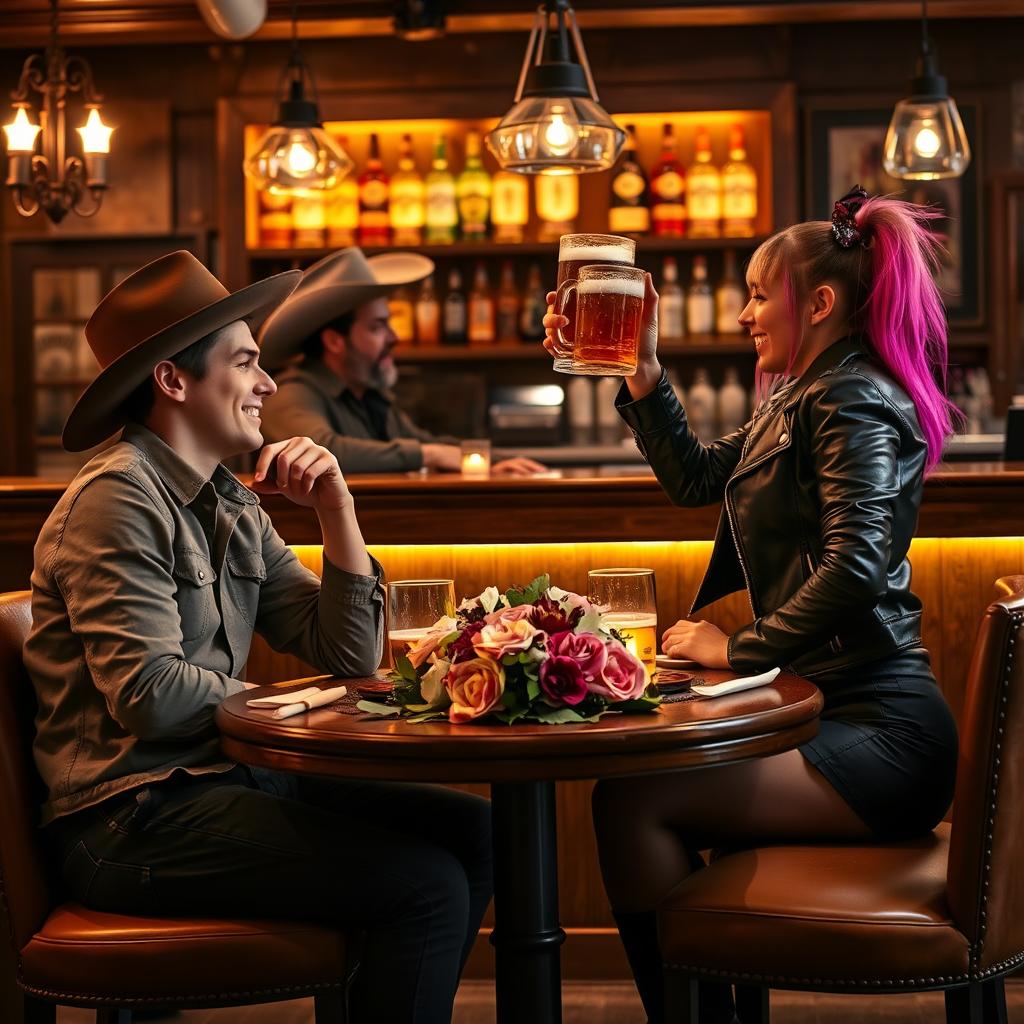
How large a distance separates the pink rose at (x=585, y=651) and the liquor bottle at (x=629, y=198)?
4125 millimetres

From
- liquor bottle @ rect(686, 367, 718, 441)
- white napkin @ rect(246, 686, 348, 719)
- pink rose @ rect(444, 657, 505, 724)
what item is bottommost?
white napkin @ rect(246, 686, 348, 719)

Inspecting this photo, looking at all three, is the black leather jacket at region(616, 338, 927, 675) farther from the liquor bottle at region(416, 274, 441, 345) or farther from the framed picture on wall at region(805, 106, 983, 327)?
the framed picture on wall at region(805, 106, 983, 327)

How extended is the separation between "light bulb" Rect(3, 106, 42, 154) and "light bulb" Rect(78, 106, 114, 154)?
15cm

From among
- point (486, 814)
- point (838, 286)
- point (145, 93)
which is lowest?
point (486, 814)

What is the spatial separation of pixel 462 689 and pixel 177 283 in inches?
33.9

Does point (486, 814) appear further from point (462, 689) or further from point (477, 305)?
point (477, 305)

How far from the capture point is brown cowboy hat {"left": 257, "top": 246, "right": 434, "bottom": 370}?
432cm

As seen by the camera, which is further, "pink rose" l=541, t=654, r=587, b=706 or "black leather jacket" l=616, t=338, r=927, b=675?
"black leather jacket" l=616, t=338, r=927, b=675

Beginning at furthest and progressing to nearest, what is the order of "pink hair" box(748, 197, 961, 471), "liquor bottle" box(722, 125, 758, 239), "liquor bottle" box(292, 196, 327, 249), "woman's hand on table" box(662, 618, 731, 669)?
"liquor bottle" box(292, 196, 327, 249)
"liquor bottle" box(722, 125, 758, 239)
"pink hair" box(748, 197, 961, 471)
"woman's hand on table" box(662, 618, 731, 669)

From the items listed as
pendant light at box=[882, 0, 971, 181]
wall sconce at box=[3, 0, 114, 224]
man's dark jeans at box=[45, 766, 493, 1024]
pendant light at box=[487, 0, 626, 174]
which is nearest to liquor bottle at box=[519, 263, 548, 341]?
wall sconce at box=[3, 0, 114, 224]

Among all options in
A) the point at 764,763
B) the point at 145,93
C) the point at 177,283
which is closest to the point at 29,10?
the point at 145,93

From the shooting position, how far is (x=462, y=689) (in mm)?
1635

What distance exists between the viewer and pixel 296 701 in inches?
71.0

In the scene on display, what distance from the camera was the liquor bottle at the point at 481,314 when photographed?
570cm
